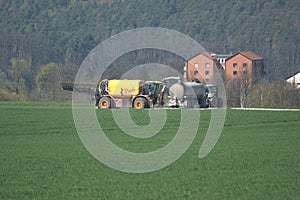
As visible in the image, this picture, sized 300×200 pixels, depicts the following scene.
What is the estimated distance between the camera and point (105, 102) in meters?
49.2

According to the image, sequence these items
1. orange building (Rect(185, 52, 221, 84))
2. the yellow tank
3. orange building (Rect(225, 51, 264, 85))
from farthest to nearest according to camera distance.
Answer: orange building (Rect(185, 52, 221, 84))
orange building (Rect(225, 51, 264, 85))
the yellow tank

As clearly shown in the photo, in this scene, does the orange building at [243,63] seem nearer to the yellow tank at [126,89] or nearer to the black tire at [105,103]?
the yellow tank at [126,89]

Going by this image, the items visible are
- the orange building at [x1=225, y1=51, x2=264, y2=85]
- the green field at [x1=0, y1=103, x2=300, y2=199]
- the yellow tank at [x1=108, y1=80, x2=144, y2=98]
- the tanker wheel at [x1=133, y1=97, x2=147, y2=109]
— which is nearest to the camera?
the green field at [x1=0, y1=103, x2=300, y2=199]

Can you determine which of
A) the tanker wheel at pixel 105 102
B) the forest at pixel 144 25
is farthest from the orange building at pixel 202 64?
the tanker wheel at pixel 105 102

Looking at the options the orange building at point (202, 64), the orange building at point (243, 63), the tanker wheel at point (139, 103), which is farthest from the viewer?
the orange building at point (202, 64)

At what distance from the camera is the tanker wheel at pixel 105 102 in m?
49.2

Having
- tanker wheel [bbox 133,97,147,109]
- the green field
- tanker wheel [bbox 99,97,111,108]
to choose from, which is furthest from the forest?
the green field

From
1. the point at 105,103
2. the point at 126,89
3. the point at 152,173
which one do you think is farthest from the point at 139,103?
the point at 152,173

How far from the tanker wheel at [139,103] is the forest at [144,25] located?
48.9 m

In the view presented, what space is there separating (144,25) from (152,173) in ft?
518

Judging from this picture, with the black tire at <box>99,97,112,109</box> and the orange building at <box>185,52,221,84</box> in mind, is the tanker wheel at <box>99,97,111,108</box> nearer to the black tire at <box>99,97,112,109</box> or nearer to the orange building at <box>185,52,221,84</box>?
the black tire at <box>99,97,112,109</box>

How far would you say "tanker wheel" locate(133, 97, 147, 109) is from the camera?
48.2 m

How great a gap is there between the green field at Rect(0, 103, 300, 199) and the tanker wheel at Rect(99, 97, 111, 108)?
1888 centimetres

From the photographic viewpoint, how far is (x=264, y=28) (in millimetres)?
156500
